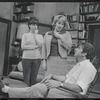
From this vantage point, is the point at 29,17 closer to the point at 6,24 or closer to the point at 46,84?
the point at 6,24

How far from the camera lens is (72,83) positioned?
229 cm

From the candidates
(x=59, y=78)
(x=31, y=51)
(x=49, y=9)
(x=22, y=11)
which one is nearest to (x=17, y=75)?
(x=31, y=51)

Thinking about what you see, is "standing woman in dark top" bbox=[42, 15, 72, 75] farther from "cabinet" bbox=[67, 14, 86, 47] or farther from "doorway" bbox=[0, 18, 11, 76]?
"doorway" bbox=[0, 18, 11, 76]

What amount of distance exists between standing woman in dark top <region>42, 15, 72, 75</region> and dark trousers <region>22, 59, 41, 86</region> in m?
0.10

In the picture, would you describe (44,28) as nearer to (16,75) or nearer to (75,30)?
(75,30)

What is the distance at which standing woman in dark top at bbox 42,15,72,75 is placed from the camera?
2.59m

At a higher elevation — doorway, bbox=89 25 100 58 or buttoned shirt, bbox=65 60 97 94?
doorway, bbox=89 25 100 58

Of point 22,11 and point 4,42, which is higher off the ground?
point 22,11

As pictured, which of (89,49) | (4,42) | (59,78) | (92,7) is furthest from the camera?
(92,7)

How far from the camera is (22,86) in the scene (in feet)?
8.38

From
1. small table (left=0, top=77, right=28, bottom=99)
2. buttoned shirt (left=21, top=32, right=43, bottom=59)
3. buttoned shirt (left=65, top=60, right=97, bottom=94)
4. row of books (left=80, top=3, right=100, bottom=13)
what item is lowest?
small table (left=0, top=77, right=28, bottom=99)

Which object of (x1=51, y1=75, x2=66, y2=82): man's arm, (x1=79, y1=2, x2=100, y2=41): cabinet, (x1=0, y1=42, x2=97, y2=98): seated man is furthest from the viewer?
(x1=79, y1=2, x2=100, y2=41): cabinet

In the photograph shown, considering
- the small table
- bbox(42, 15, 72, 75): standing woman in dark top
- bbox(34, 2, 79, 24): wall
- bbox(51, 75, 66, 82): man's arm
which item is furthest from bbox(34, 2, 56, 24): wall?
the small table

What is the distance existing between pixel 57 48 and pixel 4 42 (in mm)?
677
